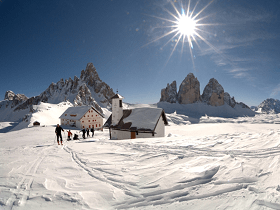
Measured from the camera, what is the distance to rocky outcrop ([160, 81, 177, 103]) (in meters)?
186

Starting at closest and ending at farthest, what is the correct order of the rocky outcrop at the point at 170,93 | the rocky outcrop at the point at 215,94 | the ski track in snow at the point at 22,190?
the ski track in snow at the point at 22,190
the rocky outcrop at the point at 215,94
the rocky outcrop at the point at 170,93

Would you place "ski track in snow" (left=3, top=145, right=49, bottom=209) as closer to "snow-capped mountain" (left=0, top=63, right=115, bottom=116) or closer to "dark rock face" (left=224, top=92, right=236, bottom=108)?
"snow-capped mountain" (left=0, top=63, right=115, bottom=116)

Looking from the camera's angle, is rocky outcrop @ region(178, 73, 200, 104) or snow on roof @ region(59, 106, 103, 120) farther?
rocky outcrop @ region(178, 73, 200, 104)

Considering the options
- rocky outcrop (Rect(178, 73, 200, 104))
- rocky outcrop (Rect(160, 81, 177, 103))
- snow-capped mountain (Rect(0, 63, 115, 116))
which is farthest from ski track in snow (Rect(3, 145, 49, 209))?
rocky outcrop (Rect(178, 73, 200, 104))

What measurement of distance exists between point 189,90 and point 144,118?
177 m

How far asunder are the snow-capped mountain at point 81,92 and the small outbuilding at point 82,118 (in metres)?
67.1

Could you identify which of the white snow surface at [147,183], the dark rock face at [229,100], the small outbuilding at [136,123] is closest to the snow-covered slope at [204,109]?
the dark rock face at [229,100]

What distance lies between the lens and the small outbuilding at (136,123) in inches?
740

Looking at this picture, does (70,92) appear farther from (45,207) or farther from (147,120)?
(45,207)

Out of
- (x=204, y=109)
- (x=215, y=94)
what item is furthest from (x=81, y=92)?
(x=215, y=94)

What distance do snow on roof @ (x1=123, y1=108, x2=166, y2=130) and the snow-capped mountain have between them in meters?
103

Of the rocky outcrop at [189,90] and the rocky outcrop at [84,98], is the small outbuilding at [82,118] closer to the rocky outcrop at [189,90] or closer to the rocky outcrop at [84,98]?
the rocky outcrop at [84,98]

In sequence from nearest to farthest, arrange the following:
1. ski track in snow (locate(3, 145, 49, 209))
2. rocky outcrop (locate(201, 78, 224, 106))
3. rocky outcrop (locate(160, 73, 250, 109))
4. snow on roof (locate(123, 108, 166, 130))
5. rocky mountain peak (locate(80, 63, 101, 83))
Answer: ski track in snow (locate(3, 145, 49, 209)) < snow on roof (locate(123, 108, 166, 130)) < rocky mountain peak (locate(80, 63, 101, 83)) < rocky outcrop (locate(160, 73, 250, 109)) < rocky outcrop (locate(201, 78, 224, 106))

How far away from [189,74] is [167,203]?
19391cm
